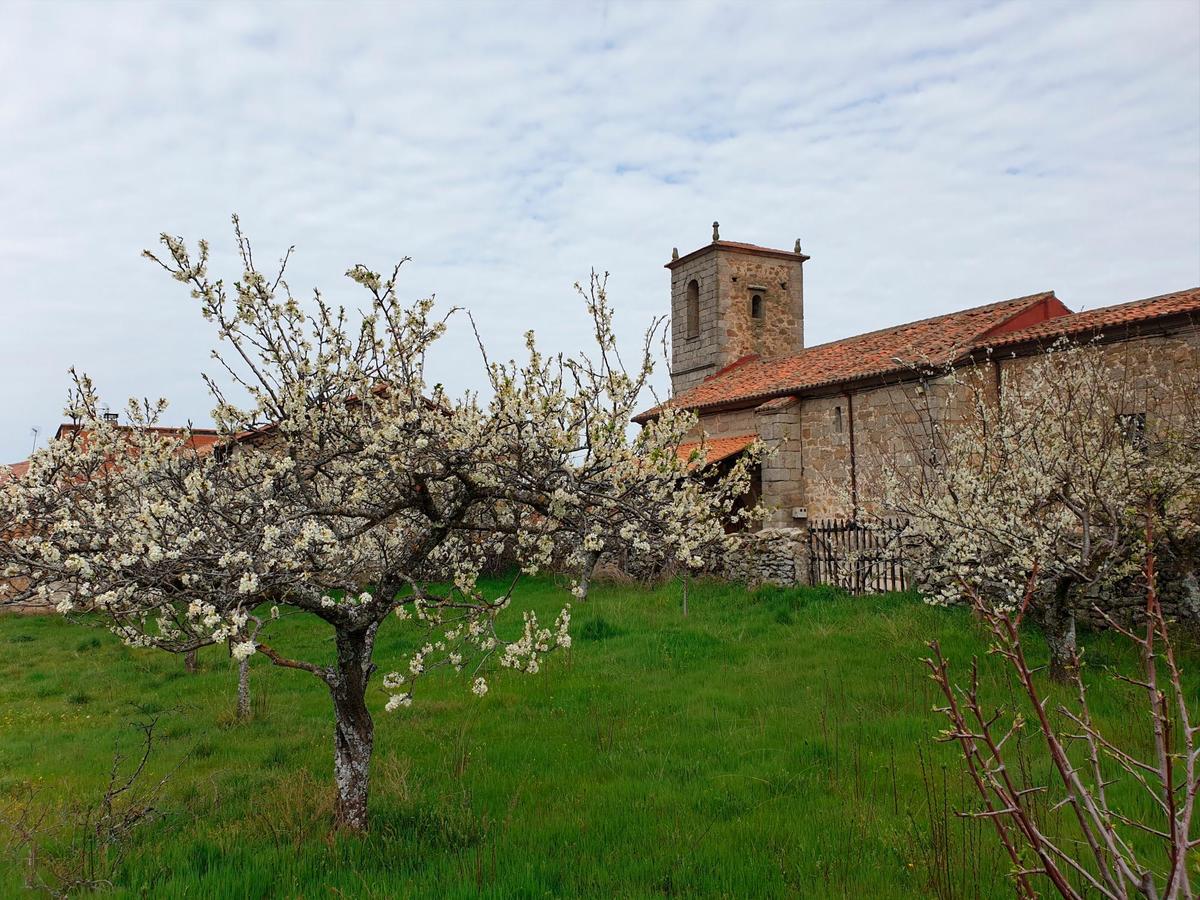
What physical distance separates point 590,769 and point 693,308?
25233 mm

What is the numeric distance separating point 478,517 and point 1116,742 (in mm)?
5754

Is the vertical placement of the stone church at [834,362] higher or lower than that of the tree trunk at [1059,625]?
higher

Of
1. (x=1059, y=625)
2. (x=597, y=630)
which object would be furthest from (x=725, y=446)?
(x=1059, y=625)

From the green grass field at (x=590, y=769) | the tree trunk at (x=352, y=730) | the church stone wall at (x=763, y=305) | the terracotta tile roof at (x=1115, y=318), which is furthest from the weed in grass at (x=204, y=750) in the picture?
the church stone wall at (x=763, y=305)

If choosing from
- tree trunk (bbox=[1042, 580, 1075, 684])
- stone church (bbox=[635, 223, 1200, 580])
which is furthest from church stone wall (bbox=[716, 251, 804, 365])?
tree trunk (bbox=[1042, 580, 1075, 684])

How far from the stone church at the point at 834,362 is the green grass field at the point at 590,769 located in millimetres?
4163

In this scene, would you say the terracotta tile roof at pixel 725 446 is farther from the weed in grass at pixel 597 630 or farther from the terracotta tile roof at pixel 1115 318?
the weed in grass at pixel 597 630

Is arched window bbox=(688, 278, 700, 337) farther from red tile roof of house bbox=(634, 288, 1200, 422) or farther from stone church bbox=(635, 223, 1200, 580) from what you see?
red tile roof of house bbox=(634, 288, 1200, 422)

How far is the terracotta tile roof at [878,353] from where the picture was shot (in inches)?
675

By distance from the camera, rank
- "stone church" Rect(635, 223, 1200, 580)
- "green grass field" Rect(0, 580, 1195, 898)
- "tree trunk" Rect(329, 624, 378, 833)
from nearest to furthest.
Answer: "green grass field" Rect(0, 580, 1195, 898) < "tree trunk" Rect(329, 624, 378, 833) < "stone church" Rect(635, 223, 1200, 580)

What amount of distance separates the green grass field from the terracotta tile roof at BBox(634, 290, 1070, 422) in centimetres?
627

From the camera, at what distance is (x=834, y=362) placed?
2050 centimetres

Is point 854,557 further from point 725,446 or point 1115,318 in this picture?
point 725,446

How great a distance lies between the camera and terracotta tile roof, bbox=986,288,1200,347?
13008mm
